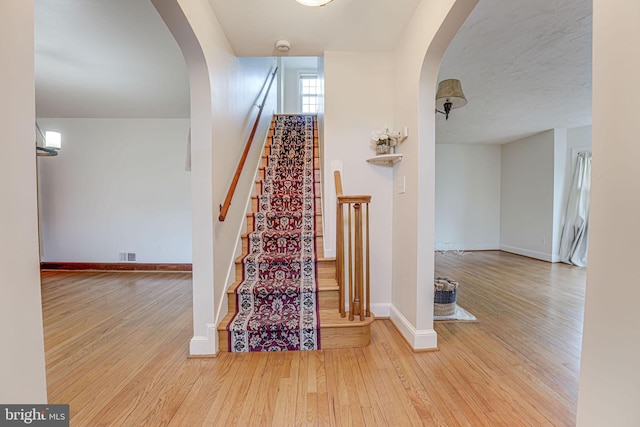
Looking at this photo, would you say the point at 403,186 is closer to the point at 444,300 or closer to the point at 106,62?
the point at 444,300

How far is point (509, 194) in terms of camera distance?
6.05 metres

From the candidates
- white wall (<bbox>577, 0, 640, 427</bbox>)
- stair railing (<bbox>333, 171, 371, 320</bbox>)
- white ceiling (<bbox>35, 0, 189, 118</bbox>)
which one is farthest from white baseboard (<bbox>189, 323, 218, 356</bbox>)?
white ceiling (<bbox>35, 0, 189, 118</bbox>)

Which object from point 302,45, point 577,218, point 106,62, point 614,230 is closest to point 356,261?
point 614,230

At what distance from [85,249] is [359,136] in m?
4.86

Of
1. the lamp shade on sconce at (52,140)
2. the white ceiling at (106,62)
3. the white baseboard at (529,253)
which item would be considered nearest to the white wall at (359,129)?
the white ceiling at (106,62)

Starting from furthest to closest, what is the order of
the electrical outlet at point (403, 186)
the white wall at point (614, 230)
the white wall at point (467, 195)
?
the white wall at point (467, 195)
the electrical outlet at point (403, 186)
the white wall at point (614, 230)

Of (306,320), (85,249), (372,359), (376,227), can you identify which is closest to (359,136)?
(376,227)

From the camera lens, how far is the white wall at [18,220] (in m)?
0.67

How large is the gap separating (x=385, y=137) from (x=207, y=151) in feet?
4.75

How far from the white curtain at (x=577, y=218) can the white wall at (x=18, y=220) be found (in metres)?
6.60

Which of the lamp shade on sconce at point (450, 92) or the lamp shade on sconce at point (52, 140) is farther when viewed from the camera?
the lamp shade on sconce at point (52, 140)

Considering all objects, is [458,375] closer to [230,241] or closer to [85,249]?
[230,241]

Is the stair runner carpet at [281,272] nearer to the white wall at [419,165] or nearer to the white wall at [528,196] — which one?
the white wall at [419,165]

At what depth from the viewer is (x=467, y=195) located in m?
→ 6.29
